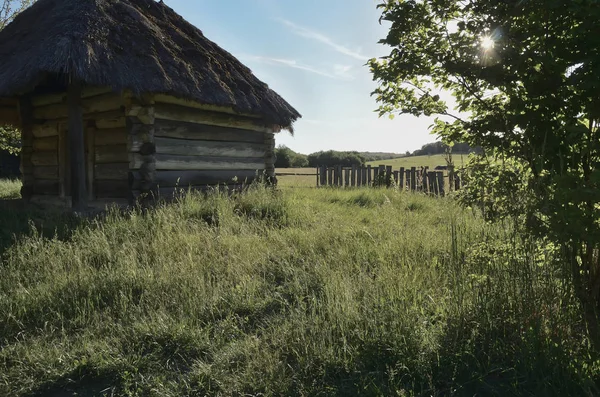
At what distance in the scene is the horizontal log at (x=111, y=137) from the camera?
25.1 feet

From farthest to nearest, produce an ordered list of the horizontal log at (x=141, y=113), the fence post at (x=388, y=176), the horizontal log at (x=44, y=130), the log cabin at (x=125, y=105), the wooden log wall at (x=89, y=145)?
the fence post at (x=388, y=176)
the horizontal log at (x=44, y=130)
the wooden log wall at (x=89, y=145)
the horizontal log at (x=141, y=113)
the log cabin at (x=125, y=105)

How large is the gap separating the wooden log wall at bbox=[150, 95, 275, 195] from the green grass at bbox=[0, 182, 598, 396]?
3714 mm

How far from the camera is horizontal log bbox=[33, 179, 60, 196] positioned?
8680mm

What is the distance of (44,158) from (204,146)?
3559 mm

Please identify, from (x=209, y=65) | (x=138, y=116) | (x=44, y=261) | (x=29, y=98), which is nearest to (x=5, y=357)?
(x=44, y=261)

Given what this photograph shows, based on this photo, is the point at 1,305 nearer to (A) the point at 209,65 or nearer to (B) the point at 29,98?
(A) the point at 209,65

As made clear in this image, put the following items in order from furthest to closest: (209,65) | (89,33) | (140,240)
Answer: (209,65) → (89,33) → (140,240)

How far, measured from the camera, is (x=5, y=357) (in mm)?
2588

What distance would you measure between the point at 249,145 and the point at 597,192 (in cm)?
828

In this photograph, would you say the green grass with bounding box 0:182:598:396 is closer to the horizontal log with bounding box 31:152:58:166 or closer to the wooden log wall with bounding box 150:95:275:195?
the wooden log wall with bounding box 150:95:275:195

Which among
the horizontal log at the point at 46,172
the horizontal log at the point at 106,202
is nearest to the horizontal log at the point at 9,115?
the horizontal log at the point at 46,172

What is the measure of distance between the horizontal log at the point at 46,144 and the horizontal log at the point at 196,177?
9.36 feet

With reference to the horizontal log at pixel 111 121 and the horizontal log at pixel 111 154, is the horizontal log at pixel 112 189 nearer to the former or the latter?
the horizontal log at pixel 111 154

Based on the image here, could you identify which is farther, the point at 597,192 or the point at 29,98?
the point at 29,98
